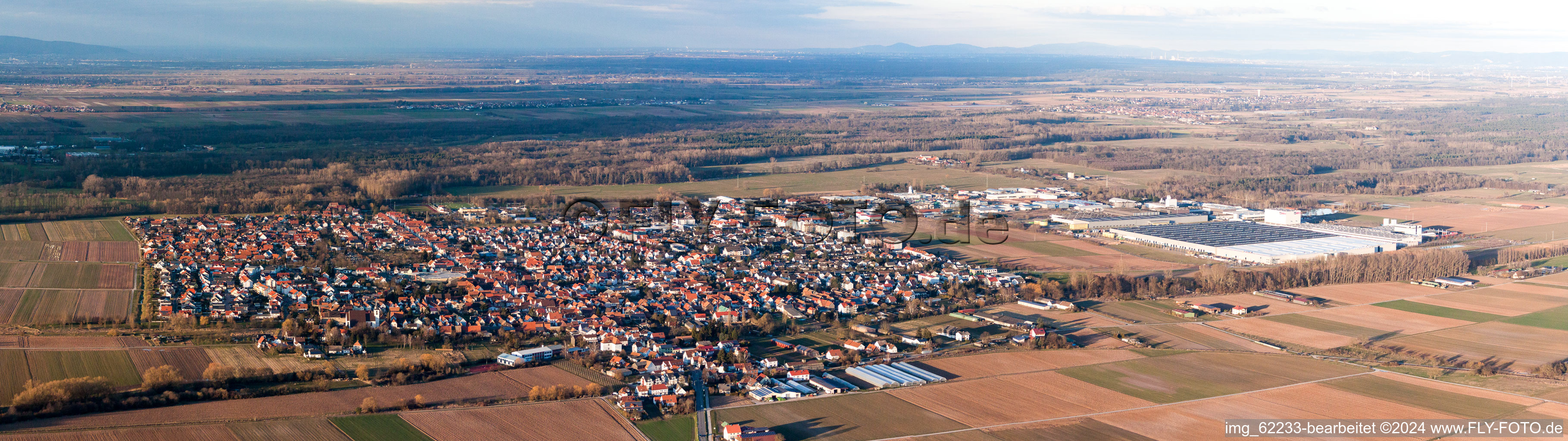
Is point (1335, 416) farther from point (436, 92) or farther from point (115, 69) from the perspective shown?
point (115, 69)

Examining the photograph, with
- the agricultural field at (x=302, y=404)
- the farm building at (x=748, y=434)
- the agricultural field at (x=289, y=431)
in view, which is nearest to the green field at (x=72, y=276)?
the agricultural field at (x=302, y=404)

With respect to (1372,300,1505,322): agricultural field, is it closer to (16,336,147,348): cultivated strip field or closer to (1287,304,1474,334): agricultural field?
(1287,304,1474,334): agricultural field

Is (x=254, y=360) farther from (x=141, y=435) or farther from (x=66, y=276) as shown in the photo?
(x=66, y=276)

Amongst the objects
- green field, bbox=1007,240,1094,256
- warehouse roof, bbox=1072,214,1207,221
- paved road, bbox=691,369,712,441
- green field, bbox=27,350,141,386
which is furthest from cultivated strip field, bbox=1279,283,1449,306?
green field, bbox=27,350,141,386

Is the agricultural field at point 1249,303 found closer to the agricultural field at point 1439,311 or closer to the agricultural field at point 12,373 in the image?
the agricultural field at point 1439,311

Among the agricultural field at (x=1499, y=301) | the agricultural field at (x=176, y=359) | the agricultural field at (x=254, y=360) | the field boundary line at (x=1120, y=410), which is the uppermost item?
the agricultural field at (x=176, y=359)
